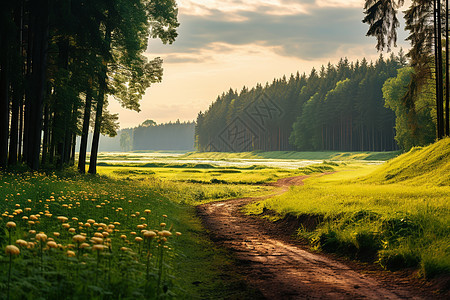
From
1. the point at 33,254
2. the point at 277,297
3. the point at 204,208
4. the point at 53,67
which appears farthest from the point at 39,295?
the point at 53,67

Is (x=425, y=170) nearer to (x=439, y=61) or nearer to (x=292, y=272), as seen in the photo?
(x=439, y=61)

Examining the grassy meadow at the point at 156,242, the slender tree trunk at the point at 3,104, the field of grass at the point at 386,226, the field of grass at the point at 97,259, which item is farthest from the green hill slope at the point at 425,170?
the slender tree trunk at the point at 3,104

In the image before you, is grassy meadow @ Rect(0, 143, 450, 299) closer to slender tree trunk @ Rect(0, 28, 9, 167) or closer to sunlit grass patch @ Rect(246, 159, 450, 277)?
sunlit grass patch @ Rect(246, 159, 450, 277)

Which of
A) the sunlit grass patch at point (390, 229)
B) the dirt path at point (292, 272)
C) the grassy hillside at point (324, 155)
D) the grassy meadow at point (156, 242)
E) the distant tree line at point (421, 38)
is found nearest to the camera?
the grassy meadow at point (156, 242)

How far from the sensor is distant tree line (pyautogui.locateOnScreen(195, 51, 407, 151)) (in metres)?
101

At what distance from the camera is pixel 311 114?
111 meters

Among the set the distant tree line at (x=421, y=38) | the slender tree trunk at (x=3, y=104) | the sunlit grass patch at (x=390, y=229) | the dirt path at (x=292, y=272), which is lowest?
the dirt path at (x=292, y=272)

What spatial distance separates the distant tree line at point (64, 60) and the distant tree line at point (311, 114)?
83.3 m

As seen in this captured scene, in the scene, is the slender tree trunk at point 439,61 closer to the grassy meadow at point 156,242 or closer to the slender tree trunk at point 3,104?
the grassy meadow at point 156,242

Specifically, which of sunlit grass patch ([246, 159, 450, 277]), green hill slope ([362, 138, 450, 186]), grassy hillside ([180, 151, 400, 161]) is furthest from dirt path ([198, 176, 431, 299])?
grassy hillside ([180, 151, 400, 161])

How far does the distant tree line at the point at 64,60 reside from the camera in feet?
65.6

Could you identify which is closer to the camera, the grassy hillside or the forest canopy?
the grassy hillside

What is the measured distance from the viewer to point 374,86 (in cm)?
10288

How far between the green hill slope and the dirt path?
1071cm
